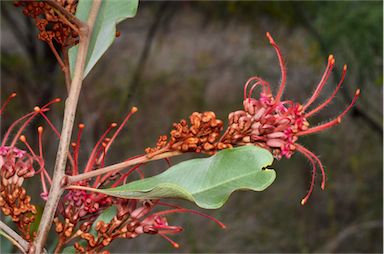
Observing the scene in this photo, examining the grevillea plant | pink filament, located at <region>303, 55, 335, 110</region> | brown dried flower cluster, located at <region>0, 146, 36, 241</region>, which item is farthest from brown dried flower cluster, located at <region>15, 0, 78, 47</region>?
pink filament, located at <region>303, 55, 335, 110</region>

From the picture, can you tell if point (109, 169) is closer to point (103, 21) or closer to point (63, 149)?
Result: point (63, 149)

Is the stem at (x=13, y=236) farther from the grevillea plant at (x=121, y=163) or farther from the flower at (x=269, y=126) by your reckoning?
the flower at (x=269, y=126)

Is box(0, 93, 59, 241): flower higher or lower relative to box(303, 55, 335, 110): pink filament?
lower

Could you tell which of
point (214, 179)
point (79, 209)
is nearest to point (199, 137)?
point (214, 179)

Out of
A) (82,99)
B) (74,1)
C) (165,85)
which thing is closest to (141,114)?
(165,85)

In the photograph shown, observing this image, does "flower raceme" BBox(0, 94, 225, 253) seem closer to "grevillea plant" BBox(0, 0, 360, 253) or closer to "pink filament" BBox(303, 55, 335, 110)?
"grevillea plant" BBox(0, 0, 360, 253)

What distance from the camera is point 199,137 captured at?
0.52 m

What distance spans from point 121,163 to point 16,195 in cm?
11

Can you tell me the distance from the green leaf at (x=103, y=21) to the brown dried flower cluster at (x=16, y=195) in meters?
0.10

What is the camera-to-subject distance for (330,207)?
348 centimetres

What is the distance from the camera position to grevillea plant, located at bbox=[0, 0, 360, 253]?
0.50 metres

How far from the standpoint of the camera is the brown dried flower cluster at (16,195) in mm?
535

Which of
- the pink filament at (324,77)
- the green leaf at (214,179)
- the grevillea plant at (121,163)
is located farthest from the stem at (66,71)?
the pink filament at (324,77)

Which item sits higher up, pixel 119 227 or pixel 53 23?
pixel 53 23
